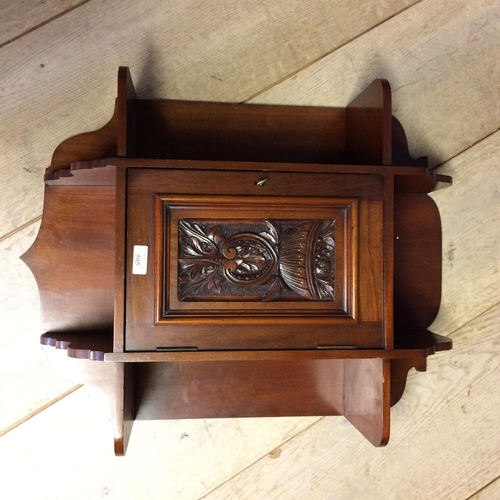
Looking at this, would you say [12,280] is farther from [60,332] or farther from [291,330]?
[291,330]

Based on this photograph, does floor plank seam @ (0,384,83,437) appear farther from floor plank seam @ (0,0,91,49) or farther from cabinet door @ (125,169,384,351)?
floor plank seam @ (0,0,91,49)

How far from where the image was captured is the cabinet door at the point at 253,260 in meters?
0.56

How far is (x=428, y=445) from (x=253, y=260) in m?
0.44

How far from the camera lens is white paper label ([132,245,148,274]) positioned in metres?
0.56

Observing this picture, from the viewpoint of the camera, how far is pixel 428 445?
0.76 metres

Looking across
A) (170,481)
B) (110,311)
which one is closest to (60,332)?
(110,311)

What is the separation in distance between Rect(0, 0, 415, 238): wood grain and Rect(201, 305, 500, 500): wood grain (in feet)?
1.68

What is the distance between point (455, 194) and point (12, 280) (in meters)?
0.67

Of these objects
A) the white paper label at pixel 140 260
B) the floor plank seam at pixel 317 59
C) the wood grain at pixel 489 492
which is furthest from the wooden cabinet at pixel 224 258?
the wood grain at pixel 489 492

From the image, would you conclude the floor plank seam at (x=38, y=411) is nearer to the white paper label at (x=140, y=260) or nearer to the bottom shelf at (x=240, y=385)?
the bottom shelf at (x=240, y=385)

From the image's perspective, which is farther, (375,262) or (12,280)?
(12,280)

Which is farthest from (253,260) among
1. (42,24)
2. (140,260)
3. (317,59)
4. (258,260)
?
(42,24)

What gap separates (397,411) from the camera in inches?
29.8

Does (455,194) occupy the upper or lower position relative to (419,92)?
lower
